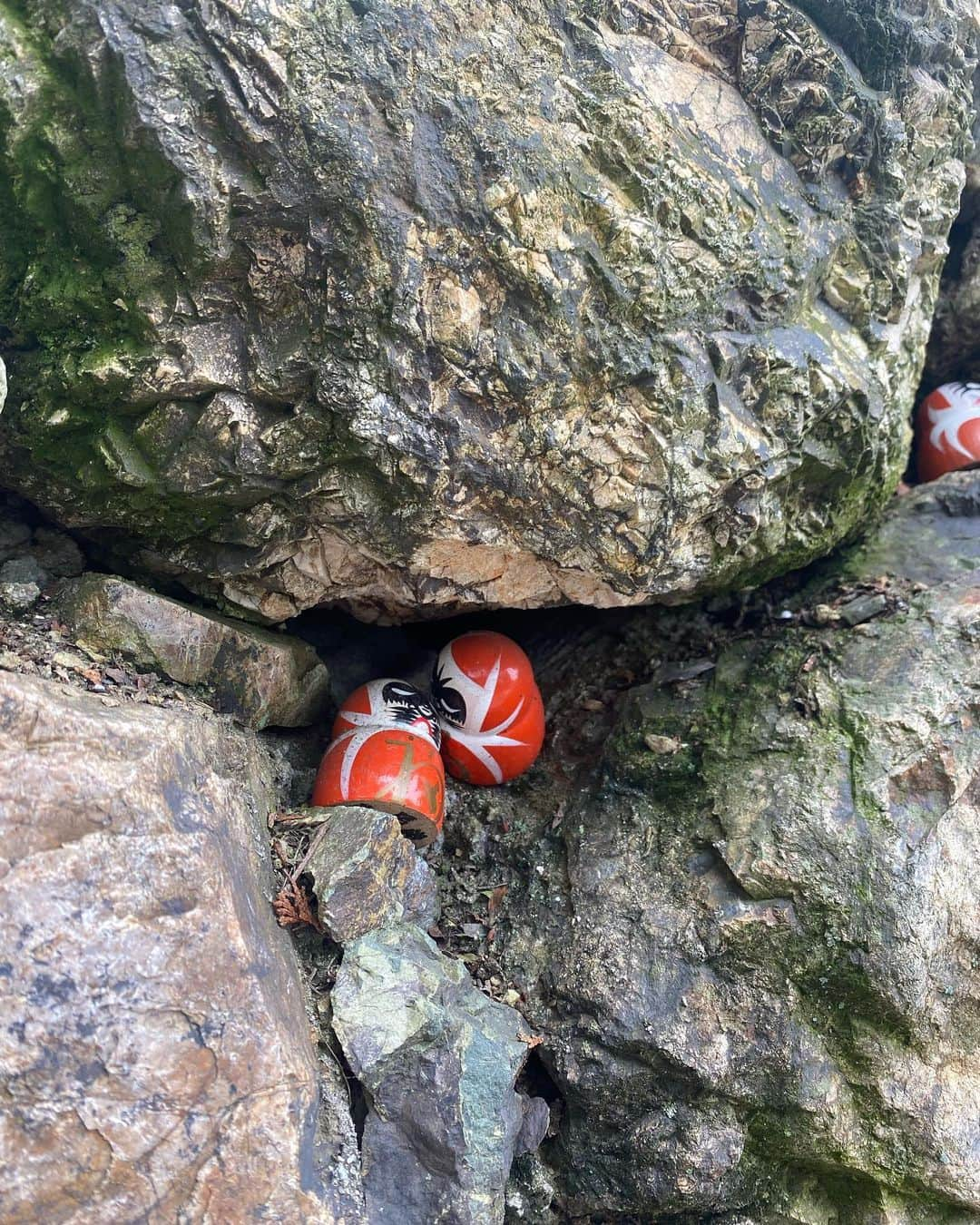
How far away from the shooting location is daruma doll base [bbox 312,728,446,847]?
3.13 meters

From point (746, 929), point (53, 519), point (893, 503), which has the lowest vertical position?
point (746, 929)

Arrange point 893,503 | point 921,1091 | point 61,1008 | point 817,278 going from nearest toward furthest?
point 61,1008
point 921,1091
point 817,278
point 893,503

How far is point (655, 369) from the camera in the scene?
2609 mm

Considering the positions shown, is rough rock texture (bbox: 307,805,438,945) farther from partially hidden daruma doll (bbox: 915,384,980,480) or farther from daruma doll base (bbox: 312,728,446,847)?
partially hidden daruma doll (bbox: 915,384,980,480)

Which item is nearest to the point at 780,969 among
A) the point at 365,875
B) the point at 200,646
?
the point at 365,875

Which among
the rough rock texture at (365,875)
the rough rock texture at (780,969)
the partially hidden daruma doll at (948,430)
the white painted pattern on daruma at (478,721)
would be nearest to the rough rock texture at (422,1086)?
the rough rock texture at (365,875)

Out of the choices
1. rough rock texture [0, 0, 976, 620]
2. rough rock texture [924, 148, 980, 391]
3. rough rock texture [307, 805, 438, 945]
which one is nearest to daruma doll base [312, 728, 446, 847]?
rough rock texture [307, 805, 438, 945]

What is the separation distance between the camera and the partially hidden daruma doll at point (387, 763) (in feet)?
10.3

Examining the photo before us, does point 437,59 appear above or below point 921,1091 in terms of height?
above

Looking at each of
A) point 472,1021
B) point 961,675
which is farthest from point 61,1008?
point 961,675

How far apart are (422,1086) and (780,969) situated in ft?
4.14

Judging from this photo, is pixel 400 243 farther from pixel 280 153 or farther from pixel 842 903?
pixel 842 903

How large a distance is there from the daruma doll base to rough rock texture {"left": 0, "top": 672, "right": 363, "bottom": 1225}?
2.87 feet

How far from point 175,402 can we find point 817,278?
7.55 ft
